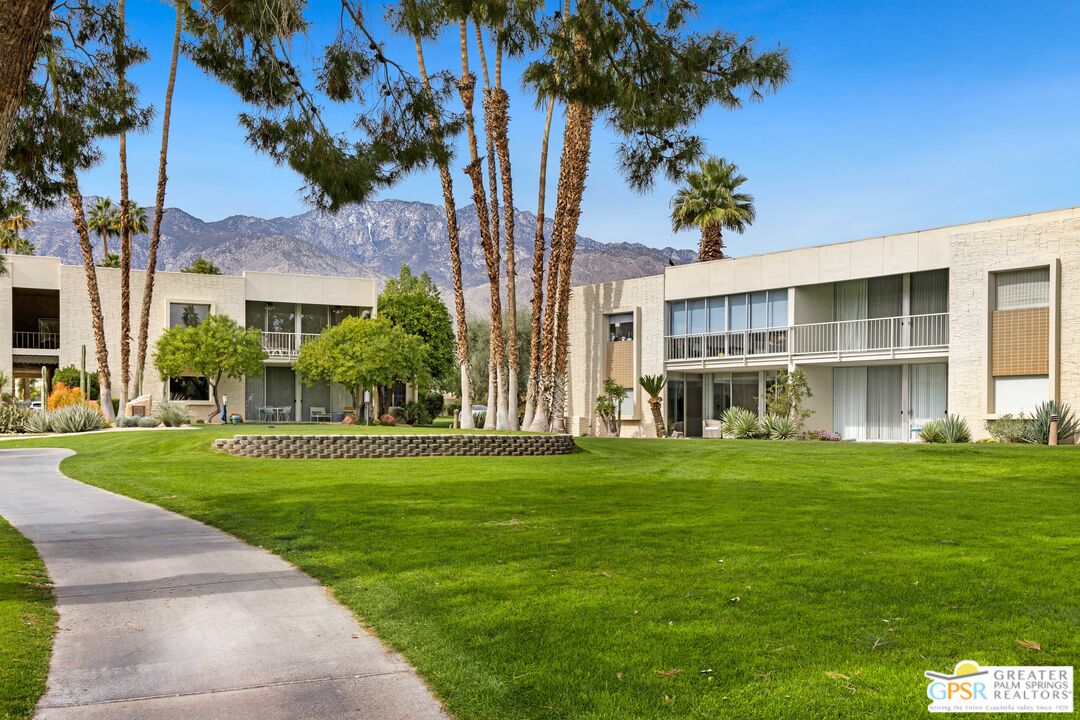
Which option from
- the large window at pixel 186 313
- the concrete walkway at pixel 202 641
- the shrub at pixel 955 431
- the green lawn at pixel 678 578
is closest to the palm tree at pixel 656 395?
the shrub at pixel 955 431

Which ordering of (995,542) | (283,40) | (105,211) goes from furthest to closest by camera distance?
(105,211) < (283,40) < (995,542)

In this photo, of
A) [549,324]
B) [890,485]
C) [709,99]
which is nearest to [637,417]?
[549,324]

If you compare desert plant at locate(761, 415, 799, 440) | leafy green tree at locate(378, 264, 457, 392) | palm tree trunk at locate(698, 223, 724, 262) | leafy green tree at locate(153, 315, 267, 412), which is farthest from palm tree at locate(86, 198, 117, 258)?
desert plant at locate(761, 415, 799, 440)

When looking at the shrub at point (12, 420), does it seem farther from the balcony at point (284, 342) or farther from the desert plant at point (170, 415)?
the balcony at point (284, 342)

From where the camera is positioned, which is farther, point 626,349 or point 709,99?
point 626,349

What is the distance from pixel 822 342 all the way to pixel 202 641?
94.6 feet

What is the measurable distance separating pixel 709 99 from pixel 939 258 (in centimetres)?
1992

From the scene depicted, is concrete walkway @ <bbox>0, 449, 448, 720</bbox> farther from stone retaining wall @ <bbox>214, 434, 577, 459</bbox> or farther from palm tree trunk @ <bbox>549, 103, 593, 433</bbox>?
palm tree trunk @ <bbox>549, 103, 593, 433</bbox>

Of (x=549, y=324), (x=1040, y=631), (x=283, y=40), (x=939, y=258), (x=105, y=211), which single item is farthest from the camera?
(x=105, y=211)

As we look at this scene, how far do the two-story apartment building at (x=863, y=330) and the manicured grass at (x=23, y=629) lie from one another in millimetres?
25044

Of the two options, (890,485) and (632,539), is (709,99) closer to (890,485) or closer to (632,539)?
(632,539)

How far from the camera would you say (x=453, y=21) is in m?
10.7

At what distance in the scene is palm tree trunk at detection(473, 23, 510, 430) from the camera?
3394cm

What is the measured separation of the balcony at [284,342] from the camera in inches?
1821
